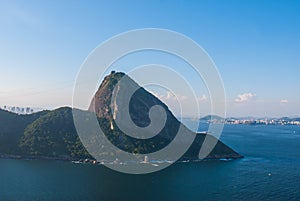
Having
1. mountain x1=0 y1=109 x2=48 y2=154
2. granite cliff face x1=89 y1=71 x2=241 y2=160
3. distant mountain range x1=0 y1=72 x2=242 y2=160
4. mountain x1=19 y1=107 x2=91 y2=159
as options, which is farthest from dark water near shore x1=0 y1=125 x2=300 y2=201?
granite cliff face x1=89 y1=71 x2=241 y2=160

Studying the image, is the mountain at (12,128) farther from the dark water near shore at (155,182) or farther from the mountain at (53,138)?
the dark water near shore at (155,182)

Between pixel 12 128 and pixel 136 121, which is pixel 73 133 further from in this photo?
pixel 12 128

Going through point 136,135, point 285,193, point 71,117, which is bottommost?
point 285,193

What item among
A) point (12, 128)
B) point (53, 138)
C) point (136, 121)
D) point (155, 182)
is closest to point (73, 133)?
point (53, 138)

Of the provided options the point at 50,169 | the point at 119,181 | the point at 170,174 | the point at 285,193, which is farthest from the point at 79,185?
the point at 285,193

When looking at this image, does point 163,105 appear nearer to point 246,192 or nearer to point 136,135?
point 136,135
